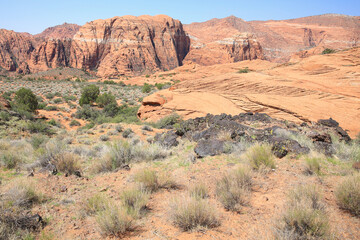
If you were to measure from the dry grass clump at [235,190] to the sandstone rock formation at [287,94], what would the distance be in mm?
6429

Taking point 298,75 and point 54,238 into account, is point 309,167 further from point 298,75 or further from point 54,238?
point 298,75

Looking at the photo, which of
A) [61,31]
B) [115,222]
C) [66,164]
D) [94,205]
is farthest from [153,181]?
[61,31]

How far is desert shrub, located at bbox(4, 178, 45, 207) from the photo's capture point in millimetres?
3088

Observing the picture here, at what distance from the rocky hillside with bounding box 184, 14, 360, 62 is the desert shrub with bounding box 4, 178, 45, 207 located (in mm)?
69138

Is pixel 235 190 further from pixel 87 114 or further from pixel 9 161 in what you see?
pixel 87 114

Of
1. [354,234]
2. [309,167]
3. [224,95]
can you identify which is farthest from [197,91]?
[354,234]

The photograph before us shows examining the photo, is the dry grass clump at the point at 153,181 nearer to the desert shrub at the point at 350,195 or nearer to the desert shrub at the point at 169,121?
the desert shrub at the point at 350,195

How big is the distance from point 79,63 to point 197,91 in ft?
206

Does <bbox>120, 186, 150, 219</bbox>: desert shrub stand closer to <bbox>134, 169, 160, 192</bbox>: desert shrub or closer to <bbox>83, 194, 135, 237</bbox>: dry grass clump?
<bbox>83, 194, 135, 237</bbox>: dry grass clump

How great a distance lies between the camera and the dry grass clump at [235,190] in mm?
3039

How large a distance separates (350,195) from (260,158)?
1.78 meters

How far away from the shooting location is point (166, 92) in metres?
13.1

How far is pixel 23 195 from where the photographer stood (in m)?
3.20

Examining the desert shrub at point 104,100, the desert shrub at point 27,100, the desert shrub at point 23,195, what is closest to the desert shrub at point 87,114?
the desert shrub at point 104,100
